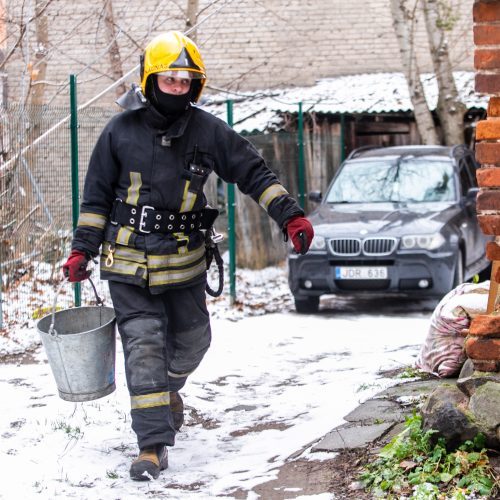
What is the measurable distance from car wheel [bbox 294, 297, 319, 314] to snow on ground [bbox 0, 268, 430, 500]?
0.81m

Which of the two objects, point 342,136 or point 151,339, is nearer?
point 151,339

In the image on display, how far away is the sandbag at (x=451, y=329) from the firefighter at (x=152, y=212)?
5.00 feet

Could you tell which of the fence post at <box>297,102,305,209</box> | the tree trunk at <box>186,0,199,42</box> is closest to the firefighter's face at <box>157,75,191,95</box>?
the tree trunk at <box>186,0,199,42</box>

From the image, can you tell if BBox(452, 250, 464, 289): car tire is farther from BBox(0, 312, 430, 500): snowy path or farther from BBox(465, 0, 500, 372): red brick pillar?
BBox(465, 0, 500, 372): red brick pillar

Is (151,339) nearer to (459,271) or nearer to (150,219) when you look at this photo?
(150,219)

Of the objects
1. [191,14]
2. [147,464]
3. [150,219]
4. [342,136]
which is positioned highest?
[191,14]

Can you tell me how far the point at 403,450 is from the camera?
4625 mm

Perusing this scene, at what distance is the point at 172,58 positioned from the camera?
199 inches

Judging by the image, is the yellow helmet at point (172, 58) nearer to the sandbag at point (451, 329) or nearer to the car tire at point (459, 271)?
the sandbag at point (451, 329)

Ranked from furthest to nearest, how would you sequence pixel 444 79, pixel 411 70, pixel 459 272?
pixel 444 79 → pixel 411 70 → pixel 459 272

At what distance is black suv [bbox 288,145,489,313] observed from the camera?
9891mm

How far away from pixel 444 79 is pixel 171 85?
1007cm

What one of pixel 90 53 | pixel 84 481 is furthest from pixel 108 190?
pixel 90 53

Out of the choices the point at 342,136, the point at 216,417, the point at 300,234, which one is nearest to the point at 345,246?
the point at 216,417
